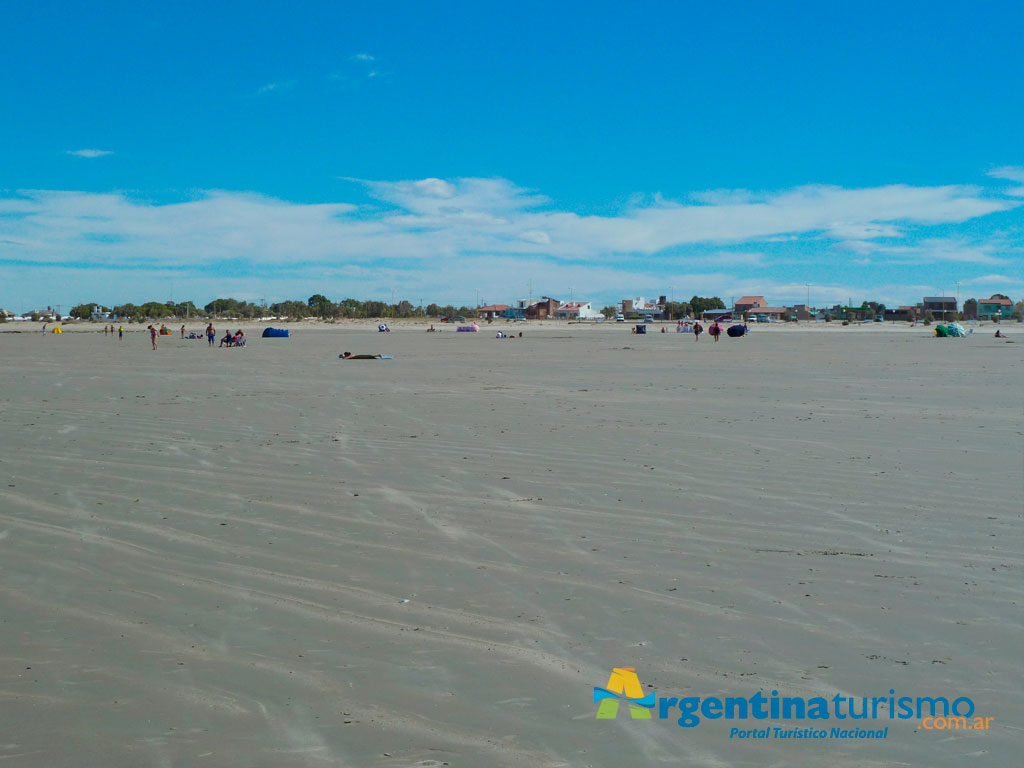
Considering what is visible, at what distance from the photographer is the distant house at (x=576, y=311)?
6492 inches

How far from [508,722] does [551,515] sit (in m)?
3.27

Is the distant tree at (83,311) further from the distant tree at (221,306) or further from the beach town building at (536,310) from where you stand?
the beach town building at (536,310)

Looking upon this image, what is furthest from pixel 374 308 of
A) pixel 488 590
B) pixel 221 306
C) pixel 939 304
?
pixel 488 590

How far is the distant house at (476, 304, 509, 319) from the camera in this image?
552 ft

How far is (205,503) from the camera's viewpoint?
6.77 metres

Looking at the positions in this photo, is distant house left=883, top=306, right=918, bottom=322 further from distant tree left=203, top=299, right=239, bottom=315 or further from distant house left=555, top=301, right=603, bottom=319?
distant tree left=203, top=299, right=239, bottom=315

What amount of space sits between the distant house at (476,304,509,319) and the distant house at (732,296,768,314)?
164 feet

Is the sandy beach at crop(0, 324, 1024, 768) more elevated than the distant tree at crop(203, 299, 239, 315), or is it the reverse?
the distant tree at crop(203, 299, 239, 315)

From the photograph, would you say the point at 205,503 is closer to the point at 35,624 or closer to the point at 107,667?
the point at 35,624

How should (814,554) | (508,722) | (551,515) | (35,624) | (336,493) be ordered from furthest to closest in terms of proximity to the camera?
1. (336,493)
2. (551,515)
3. (814,554)
4. (35,624)
5. (508,722)

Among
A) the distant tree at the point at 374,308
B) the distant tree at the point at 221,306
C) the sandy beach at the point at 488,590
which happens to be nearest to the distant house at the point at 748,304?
the distant tree at the point at 374,308

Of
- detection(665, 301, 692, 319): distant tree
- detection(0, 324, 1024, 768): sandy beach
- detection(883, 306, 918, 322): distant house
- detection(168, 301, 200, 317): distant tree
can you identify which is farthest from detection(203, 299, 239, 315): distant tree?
detection(0, 324, 1024, 768): sandy beach

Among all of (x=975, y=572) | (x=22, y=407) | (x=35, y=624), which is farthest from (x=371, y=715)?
(x=22, y=407)

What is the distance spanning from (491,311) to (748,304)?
56641 mm
